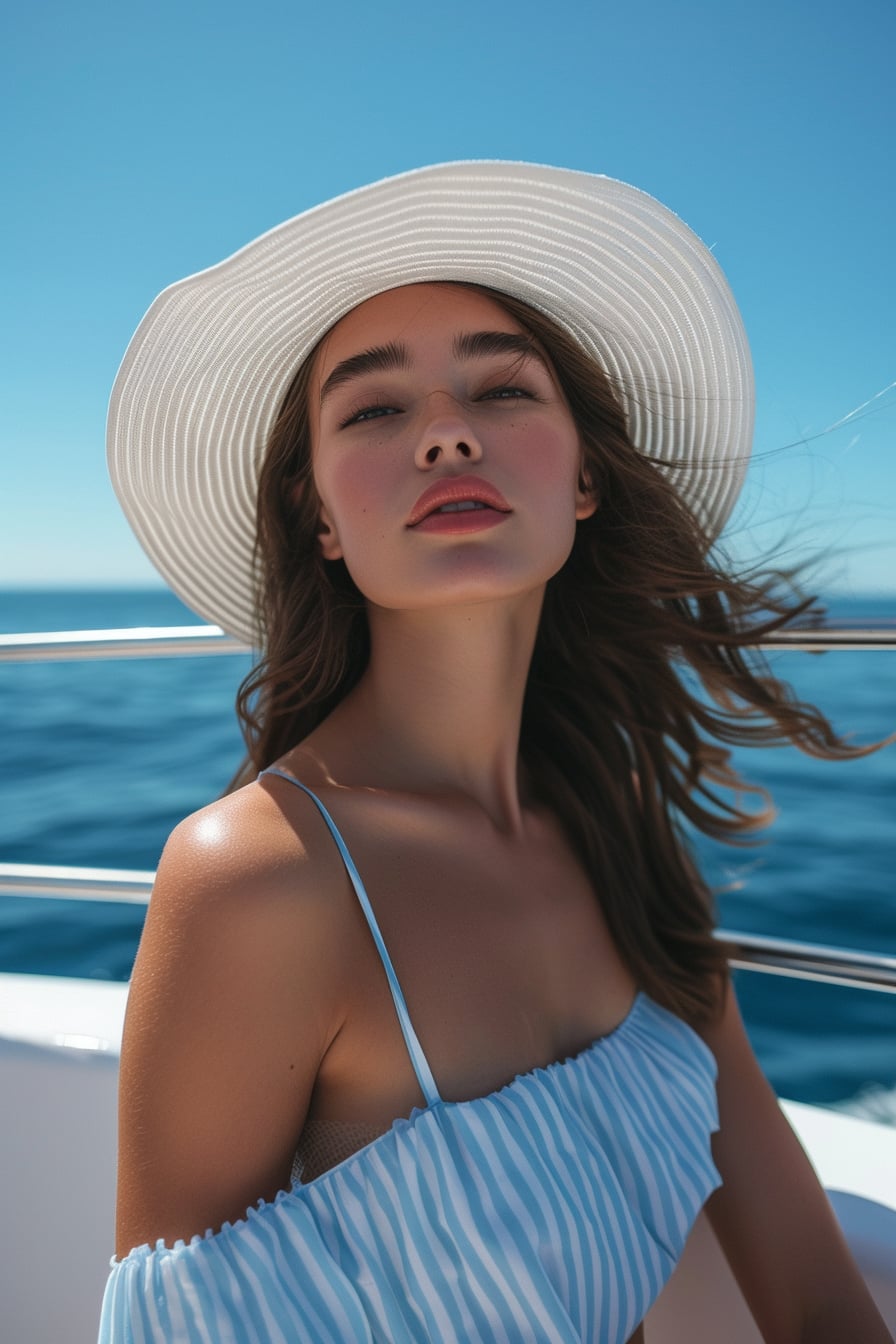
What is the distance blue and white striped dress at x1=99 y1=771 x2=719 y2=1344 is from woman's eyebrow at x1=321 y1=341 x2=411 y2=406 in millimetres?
492

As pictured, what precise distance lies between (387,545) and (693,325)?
58cm

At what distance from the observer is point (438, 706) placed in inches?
53.6

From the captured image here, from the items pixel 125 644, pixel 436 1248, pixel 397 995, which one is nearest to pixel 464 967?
pixel 397 995

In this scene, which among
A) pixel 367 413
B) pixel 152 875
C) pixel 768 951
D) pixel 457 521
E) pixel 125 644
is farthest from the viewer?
pixel 125 644

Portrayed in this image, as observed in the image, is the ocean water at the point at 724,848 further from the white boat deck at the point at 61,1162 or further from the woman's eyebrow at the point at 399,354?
the white boat deck at the point at 61,1162

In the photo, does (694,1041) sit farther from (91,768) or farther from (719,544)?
(91,768)

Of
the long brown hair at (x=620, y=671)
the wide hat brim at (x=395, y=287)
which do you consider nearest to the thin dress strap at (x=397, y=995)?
the long brown hair at (x=620, y=671)

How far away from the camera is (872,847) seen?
793 centimetres

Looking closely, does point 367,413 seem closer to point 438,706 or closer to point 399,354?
point 399,354

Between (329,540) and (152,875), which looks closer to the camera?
(329,540)

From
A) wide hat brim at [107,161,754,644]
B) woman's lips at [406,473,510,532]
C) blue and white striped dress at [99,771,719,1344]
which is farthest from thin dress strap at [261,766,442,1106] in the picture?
wide hat brim at [107,161,754,644]

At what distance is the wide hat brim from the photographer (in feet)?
4.08

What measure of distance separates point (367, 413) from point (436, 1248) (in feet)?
2.80

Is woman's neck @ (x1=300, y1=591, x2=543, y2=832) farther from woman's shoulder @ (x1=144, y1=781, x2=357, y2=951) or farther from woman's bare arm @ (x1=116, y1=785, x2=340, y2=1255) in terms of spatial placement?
woman's bare arm @ (x1=116, y1=785, x2=340, y2=1255)
